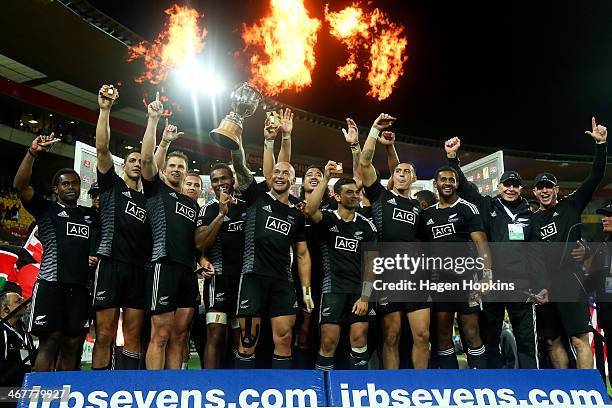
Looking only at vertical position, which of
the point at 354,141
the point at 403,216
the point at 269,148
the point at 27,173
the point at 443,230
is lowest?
the point at 443,230

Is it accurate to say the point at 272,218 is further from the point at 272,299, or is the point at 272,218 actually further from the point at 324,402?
the point at 324,402

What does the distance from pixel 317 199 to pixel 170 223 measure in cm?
149

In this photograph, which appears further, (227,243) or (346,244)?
(227,243)

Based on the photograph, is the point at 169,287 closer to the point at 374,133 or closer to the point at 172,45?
the point at 374,133

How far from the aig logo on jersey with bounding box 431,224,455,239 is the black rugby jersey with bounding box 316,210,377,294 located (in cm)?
67

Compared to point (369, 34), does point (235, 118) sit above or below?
below

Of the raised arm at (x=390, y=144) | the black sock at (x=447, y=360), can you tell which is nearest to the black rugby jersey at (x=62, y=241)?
the raised arm at (x=390, y=144)

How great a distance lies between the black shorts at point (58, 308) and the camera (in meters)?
5.04

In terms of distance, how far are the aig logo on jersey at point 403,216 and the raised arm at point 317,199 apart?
33.1 inches

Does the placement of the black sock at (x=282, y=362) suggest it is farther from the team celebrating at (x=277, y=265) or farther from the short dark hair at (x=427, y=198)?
the short dark hair at (x=427, y=198)

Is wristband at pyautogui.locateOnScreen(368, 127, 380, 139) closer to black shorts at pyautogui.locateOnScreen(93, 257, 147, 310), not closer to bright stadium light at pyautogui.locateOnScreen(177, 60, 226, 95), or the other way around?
black shorts at pyautogui.locateOnScreen(93, 257, 147, 310)

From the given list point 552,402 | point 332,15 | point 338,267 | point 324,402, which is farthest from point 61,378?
point 332,15

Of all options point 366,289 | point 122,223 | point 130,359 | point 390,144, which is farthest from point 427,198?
point 130,359

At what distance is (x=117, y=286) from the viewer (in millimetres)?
5113
